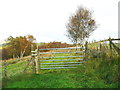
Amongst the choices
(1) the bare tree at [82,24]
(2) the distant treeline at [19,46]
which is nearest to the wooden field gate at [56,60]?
(1) the bare tree at [82,24]

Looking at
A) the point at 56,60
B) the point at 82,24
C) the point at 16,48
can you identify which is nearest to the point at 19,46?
the point at 16,48

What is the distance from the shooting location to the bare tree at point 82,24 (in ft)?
75.9

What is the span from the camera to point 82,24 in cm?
2312

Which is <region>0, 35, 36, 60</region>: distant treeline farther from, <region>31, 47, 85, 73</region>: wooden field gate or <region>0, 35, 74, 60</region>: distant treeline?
<region>31, 47, 85, 73</region>: wooden field gate

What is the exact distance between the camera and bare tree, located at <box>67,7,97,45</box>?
2312cm

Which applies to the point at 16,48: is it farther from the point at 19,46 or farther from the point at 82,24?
the point at 82,24

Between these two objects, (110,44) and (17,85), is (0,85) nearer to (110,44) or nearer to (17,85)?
(17,85)

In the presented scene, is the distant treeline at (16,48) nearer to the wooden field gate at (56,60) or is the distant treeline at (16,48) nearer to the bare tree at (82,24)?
the bare tree at (82,24)

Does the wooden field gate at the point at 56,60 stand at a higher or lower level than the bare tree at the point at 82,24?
lower

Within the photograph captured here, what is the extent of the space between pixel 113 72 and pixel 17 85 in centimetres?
415

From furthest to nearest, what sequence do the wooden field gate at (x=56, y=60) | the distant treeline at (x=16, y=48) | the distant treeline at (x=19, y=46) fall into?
the distant treeline at (x=16, y=48), the distant treeline at (x=19, y=46), the wooden field gate at (x=56, y=60)

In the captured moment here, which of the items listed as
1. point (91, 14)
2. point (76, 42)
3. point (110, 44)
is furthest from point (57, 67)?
point (91, 14)

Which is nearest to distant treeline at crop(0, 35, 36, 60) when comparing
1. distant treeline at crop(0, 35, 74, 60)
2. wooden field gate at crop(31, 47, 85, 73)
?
distant treeline at crop(0, 35, 74, 60)

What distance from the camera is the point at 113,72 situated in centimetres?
605
